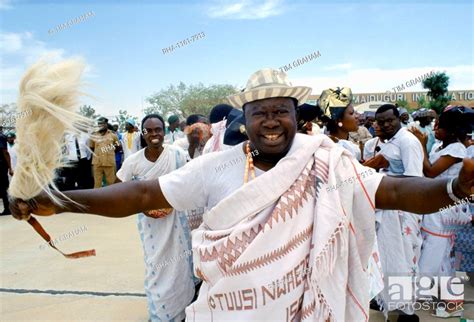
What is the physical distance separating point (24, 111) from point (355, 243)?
1.51m

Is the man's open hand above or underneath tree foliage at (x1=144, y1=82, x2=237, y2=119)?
underneath

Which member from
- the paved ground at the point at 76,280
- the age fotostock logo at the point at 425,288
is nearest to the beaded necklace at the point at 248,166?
the age fotostock logo at the point at 425,288

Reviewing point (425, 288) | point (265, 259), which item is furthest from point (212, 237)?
point (425, 288)

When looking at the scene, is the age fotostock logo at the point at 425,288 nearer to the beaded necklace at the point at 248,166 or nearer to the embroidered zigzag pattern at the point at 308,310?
the embroidered zigzag pattern at the point at 308,310

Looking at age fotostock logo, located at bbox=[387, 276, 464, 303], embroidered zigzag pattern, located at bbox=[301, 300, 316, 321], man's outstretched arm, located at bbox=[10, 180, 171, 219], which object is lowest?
age fotostock logo, located at bbox=[387, 276, 464, 303]

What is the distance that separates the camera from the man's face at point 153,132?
4.15m

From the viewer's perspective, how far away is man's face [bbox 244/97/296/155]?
200 centimetres

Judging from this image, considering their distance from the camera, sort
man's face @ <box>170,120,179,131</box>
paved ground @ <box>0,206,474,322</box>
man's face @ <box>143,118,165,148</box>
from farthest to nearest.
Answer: man's face @ <box>170,120,179,131</box>, paved ground @ <box>0,206,474,322</box>, man's face @ <box>143,118,165,148</box>

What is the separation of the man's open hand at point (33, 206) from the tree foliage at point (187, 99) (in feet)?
106

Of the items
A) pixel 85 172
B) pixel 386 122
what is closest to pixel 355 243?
pixel 386 122

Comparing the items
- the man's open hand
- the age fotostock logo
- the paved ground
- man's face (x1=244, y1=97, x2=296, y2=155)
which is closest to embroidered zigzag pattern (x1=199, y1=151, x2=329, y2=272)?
man's face (x1=244, y1=97, x2=296, y2=155)

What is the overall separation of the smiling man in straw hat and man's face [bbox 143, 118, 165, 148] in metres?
2.17

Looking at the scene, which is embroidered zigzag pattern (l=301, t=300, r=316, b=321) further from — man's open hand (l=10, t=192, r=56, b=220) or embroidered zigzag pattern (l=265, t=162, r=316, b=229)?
man's open hand (l=10, t=192, r=56, b=220)

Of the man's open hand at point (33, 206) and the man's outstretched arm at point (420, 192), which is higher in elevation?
the man's open hand at point (33, 206)
